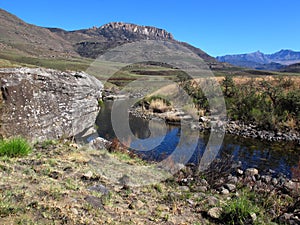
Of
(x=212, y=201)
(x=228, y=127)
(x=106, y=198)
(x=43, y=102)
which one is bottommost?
(x=228, y=127)

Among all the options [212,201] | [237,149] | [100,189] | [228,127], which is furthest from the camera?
[228,127]

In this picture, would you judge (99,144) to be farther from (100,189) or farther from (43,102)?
(100,189)

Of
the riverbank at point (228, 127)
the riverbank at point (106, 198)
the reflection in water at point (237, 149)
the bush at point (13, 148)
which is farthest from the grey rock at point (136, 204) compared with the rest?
the riverbank at point (228, 127)

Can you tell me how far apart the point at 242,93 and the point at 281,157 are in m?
13.2

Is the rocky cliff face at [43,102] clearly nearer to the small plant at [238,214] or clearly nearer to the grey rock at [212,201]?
the grey rock at [212,201]

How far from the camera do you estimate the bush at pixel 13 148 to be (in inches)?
237

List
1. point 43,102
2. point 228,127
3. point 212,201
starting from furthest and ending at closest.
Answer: point 228,127
point 43,102
point 212,201

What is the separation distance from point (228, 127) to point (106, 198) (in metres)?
16.7

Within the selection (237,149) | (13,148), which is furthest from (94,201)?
(237,149)

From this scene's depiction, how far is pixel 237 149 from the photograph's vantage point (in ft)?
48.1

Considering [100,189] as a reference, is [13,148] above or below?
above

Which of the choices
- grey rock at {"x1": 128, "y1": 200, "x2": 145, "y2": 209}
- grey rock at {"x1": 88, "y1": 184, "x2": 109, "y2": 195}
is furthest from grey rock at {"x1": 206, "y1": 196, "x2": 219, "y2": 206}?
grey rock at {"x1": 88, "y1": 184, "x2": 109, "y2": 195}

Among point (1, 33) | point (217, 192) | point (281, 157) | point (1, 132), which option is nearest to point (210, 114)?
point (281, 157)

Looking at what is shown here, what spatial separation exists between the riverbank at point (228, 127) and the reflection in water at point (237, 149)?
119 centimetres
